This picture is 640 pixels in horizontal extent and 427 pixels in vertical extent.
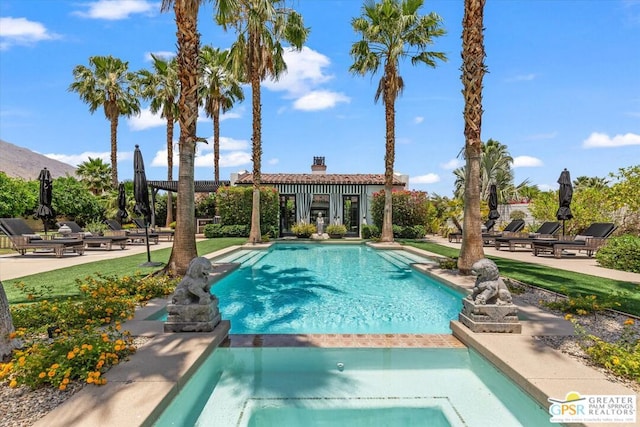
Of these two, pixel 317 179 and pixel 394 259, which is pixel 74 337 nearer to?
pixel 394 259

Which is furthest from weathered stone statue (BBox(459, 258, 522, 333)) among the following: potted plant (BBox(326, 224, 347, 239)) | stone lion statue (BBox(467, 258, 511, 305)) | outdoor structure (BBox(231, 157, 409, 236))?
outdoor structure (BBox(231, 157, 409, 236))

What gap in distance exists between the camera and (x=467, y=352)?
4859mm

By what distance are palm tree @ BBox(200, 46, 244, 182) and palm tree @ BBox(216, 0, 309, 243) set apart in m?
6.93

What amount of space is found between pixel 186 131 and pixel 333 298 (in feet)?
18.9

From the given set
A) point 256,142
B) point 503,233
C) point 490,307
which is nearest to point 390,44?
point 256,142

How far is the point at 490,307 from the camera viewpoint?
517 centimetres

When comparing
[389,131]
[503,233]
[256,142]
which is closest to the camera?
[503,233]

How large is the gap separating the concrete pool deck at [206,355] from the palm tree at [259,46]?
1407cm

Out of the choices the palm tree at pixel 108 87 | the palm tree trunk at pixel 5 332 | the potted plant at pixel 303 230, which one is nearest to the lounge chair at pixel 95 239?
the potted plant at pixel 303 230

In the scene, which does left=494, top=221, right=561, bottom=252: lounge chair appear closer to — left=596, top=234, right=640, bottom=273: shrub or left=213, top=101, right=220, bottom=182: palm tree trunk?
left=596, top=234, right=640, bottom=273: shrub

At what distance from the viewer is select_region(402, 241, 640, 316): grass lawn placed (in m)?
6.86

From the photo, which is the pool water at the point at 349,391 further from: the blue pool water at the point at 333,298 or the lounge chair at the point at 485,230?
the lounge chair at the point at 485,230

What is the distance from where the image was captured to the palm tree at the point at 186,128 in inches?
354

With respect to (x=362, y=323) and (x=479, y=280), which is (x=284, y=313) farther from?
(x=479, y=280)
